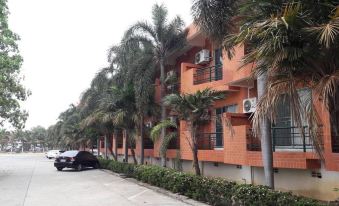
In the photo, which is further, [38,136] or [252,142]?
[38,136]

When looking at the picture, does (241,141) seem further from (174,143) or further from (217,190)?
(174,143)

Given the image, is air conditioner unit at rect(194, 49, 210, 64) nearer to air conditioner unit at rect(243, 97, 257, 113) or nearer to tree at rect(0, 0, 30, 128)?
air conditioner unit at rect(243, 97, 257, 113)

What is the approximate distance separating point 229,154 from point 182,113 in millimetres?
2365

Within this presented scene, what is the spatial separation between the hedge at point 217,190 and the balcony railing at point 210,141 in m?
2.56

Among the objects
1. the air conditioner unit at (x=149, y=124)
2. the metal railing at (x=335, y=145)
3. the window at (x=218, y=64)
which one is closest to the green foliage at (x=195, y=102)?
the window at (x=218, y=64)

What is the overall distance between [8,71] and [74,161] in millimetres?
9675

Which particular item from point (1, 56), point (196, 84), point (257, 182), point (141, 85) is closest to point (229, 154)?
point (257, 182)

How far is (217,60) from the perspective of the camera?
19531 millimetres

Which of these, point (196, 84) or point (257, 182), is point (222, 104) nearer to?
point (196, 84)

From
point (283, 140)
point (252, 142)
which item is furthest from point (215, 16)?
point (252, 142)

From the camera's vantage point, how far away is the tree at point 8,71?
23.5 meters

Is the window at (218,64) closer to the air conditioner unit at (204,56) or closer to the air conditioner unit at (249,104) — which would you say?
the air conditioner unit at (204,56)

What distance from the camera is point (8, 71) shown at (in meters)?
24.1

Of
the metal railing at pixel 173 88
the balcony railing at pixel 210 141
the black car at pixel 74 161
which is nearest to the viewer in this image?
the balcony railing at pixel 210 141
